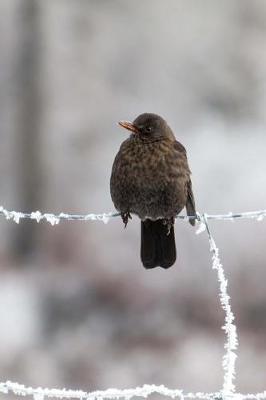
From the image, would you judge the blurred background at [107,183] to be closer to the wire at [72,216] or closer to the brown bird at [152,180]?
the brown bird at [152,180]

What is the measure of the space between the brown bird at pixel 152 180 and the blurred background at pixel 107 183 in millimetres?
3141

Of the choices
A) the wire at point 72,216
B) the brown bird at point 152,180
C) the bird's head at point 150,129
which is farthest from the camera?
→ the bird's head at point 150,129

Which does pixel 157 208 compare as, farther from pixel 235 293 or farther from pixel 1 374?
pixel 235 293

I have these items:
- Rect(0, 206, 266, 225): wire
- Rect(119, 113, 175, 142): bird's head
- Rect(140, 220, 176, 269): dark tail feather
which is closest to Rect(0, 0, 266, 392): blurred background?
Rect(140, 220, 176, 269): dark tail feather

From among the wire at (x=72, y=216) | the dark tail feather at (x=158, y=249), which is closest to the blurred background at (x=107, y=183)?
the dark tail feather at (x=158, y=249)

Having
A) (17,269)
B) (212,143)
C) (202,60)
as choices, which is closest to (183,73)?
(202,60)

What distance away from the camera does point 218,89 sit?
11.6 m

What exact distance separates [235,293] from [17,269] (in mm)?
2364

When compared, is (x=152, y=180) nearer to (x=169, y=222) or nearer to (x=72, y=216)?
(x=169, y=222)

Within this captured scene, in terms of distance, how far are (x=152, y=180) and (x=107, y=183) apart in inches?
281

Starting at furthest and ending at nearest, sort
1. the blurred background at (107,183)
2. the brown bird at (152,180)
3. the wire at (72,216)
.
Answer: the blurred background at (107,183), the brown bird at (152,180), the wire at (72,216)

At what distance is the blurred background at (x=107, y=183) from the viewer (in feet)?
25.0

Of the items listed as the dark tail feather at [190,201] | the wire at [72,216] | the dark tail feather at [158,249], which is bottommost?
the wire at [72,216]

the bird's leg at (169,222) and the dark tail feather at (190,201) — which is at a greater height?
the dark tail feather at (190,201)
